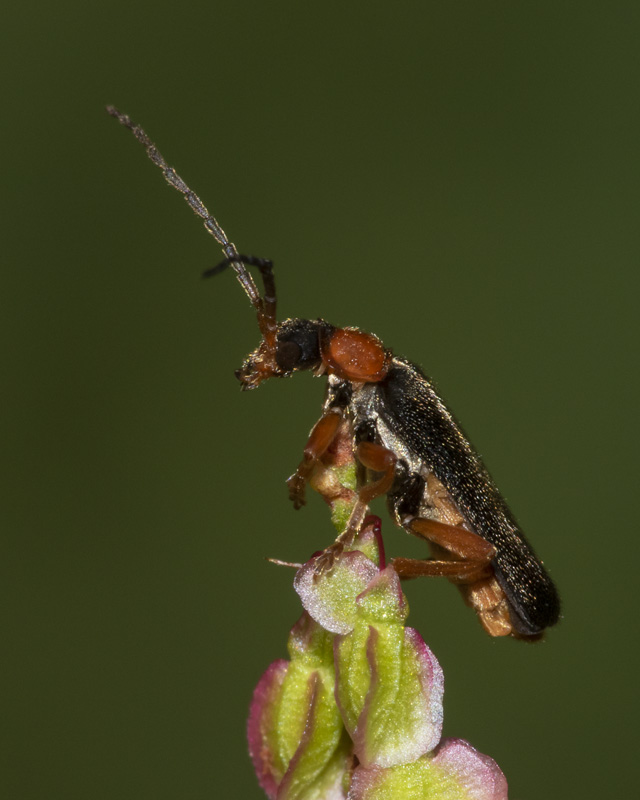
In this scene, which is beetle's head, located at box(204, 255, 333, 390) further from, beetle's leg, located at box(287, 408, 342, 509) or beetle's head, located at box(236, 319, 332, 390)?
beetle's leg, located at box(287, 408, 342, 509)

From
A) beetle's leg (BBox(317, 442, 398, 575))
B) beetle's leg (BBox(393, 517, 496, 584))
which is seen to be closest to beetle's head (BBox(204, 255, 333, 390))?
beetle's leg (BBox(317, 442, 398, 575))

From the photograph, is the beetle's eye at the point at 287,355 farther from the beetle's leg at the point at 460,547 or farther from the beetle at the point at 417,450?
the beetle's leg at the point at 460,547

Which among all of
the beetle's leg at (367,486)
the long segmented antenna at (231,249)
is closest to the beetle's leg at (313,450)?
the beetle's leg at (367,486)

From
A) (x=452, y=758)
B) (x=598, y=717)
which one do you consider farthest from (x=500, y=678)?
(x=452, y=758)

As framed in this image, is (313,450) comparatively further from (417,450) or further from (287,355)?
(417,450)

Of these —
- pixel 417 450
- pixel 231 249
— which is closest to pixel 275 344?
pixel 231 249

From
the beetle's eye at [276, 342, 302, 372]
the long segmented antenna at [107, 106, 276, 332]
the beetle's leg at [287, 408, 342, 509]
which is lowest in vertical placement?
the beetle's leg at [287, 408, 342, 509]

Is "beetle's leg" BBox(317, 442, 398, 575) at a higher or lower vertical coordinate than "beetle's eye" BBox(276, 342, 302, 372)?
lower

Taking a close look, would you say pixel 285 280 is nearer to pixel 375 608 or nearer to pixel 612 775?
pixel 612 775
